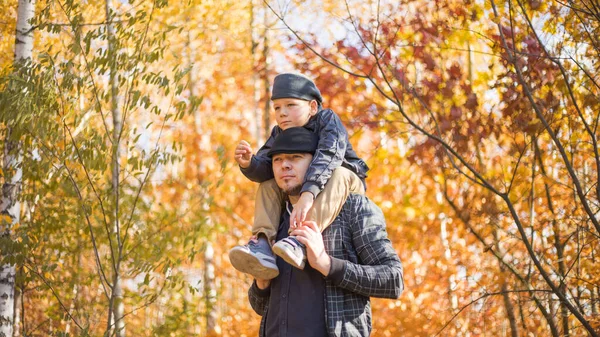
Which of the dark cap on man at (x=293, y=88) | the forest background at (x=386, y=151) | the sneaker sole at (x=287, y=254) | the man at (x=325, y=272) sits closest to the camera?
the sneaker sole at (x=287, y=254)

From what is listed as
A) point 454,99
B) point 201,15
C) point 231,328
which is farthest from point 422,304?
point 201,15

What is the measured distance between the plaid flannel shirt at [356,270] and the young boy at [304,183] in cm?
7

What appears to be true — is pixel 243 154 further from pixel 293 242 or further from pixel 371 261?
pixel 371 261

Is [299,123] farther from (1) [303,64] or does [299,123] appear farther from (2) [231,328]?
(2) [231,328]

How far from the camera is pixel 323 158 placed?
2.47 metres

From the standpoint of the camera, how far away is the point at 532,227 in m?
4.96

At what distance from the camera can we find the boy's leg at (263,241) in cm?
240

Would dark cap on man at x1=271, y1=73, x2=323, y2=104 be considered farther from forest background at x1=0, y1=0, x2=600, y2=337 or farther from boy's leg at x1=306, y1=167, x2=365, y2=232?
forest background at x1=0, y1=0, x2=600, y2=337

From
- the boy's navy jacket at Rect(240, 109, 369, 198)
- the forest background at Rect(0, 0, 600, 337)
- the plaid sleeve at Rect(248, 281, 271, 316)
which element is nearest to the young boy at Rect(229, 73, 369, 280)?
the boy's navy jacket at Rect(240, 109, 369, 198)

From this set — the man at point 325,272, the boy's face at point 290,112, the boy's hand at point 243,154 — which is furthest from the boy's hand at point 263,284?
the boy's face at point 290,112

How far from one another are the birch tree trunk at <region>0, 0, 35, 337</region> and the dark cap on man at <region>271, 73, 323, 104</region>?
3026 mm

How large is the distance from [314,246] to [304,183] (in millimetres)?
237

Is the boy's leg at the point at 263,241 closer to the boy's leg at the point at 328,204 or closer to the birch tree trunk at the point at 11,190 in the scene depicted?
the boy's leg at the point at 328,204

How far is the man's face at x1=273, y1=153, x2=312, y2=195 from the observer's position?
2.57 meters
